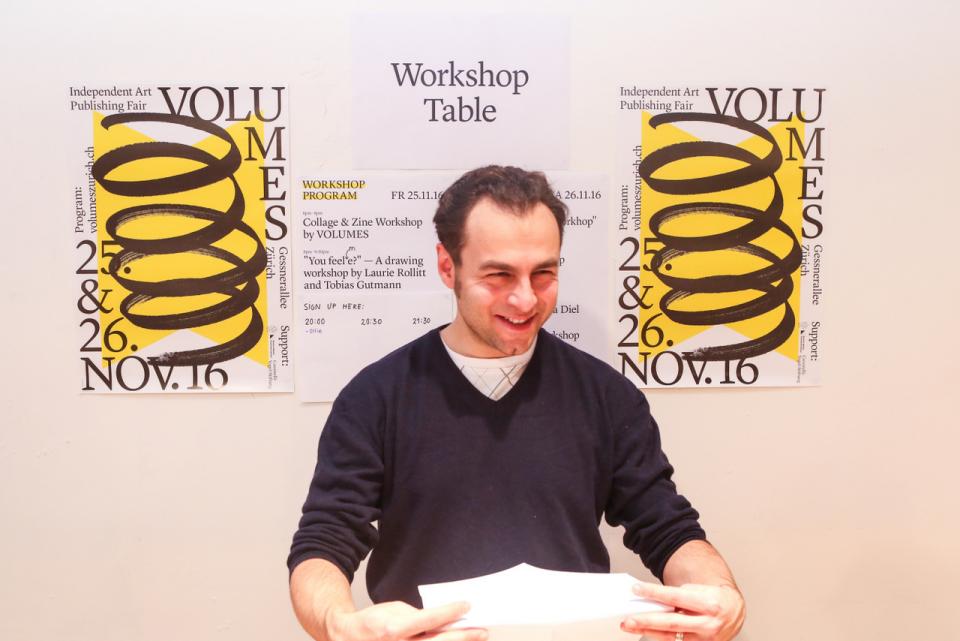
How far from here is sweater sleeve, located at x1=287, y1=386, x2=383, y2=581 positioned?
118 cm

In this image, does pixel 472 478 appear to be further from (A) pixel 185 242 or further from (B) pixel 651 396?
(A) pixel 185 242

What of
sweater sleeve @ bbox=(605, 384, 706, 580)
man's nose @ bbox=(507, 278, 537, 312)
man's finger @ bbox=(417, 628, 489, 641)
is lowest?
man's finger @ bbox=(417, 628, 489, 641)

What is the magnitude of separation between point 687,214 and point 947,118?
64cm

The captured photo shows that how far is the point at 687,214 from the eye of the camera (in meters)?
1.64

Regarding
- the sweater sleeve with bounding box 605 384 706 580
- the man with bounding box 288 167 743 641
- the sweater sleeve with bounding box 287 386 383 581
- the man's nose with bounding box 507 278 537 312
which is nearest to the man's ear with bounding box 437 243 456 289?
the man with bounding box 288 167 743 641

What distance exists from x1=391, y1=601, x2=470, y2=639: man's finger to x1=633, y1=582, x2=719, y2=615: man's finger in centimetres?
28

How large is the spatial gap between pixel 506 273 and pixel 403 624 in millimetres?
580

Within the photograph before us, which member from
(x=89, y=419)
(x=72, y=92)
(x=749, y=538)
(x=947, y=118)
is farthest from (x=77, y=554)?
(x=947, y=118)

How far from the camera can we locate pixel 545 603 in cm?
101

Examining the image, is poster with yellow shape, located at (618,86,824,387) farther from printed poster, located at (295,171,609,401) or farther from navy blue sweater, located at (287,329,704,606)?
navy blue sweater, located at (287,329,704,606)

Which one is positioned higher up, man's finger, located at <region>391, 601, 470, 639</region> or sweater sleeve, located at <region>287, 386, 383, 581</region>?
sweater sleeve, located at <region>287, 386, 383, 581</region>

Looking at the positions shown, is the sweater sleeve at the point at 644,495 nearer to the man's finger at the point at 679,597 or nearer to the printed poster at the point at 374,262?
the man's finger at the point at 679,597

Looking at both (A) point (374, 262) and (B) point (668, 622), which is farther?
(A) point (374, 262)

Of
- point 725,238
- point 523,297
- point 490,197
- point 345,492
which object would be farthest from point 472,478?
point 725,238
